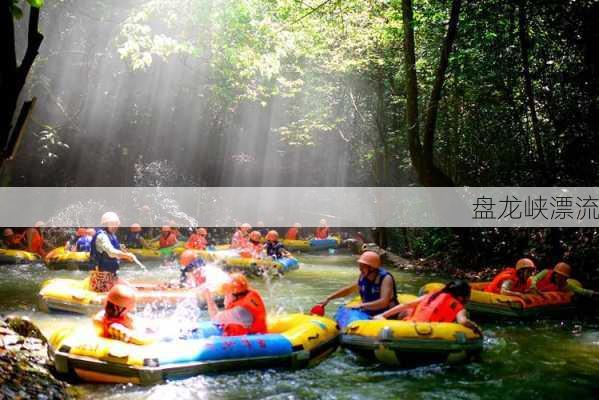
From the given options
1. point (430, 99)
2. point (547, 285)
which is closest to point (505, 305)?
point (547, 285)

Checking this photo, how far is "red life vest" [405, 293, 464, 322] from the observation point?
7.09 meters

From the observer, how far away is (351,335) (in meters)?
7.08

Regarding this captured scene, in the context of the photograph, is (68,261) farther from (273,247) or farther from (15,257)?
(273,247)

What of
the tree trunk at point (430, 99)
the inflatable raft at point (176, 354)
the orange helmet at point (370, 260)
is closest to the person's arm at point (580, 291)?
the orange helmet at point (370, 260)

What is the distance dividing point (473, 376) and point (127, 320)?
4.03 meters

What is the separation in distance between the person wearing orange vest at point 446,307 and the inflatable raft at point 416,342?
0.20m

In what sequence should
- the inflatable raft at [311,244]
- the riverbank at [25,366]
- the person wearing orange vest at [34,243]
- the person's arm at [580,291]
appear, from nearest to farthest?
the riverbank at [25,366] < the person's arm at [580,291] < the person wearing orange vest at [34,243] < the inflatable raft at [311,244]

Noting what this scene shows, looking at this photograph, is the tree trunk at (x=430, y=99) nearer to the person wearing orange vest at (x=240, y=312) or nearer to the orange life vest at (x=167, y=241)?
the orange life vest at (x=167, y=241)

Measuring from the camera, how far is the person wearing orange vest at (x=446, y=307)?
7.05 meters

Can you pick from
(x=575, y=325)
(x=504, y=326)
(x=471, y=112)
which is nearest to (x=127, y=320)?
(x=504, y=326)

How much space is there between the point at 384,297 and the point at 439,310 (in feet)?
2.82

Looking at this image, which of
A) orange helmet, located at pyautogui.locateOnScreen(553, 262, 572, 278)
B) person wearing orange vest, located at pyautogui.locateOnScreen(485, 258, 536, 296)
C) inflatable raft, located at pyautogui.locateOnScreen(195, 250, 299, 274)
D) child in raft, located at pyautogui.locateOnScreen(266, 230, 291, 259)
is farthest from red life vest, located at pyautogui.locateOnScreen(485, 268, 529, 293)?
child in raft, located at pyautogui.locateOnScreen(266, 230, 291, 259)

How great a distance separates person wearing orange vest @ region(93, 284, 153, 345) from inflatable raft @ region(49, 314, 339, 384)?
0.38ft

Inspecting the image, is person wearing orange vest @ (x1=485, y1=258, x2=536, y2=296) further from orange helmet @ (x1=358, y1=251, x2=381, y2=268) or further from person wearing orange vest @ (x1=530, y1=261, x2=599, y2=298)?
orange helmet @ (x1=358, y1=251, x2=381, y2=268)
